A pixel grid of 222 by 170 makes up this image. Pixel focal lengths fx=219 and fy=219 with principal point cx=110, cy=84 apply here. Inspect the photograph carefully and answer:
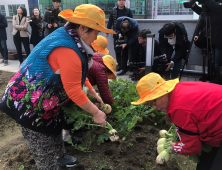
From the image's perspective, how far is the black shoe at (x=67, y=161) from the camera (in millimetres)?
2398

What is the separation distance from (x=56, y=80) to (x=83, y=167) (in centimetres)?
126

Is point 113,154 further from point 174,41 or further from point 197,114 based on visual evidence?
point 174,41

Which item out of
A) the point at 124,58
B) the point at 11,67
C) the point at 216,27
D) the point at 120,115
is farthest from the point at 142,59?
the point at 11,67

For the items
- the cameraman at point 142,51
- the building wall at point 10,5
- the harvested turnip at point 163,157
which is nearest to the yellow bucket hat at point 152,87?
the harvested turnip at point 163,157

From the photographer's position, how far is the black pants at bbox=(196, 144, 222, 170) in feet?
5.56

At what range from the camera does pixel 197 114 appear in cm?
154

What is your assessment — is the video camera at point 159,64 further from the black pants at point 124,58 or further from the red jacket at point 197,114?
the red jacket at point 197,114

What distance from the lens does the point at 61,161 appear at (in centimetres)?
240

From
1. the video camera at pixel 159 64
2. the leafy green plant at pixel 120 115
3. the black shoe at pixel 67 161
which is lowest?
the black shoe at pixel 67 161

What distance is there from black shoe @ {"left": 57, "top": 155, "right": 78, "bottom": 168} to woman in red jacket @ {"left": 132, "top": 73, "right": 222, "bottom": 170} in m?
1.24

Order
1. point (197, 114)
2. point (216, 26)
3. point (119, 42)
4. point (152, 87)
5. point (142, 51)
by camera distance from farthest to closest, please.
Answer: point (119, 42) → point (142, 51) → point (216, 26) → point (152, 87) → point (197, 114)

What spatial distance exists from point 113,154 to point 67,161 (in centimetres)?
60

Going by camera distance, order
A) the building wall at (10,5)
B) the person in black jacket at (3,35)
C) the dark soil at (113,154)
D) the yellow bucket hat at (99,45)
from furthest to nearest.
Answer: the building wall at (10,5) → the person in black jacket at (3,35) → the yellow bucket hat at (99,45) → the dark soil at (113,154)

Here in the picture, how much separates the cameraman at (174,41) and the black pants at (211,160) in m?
3.08
